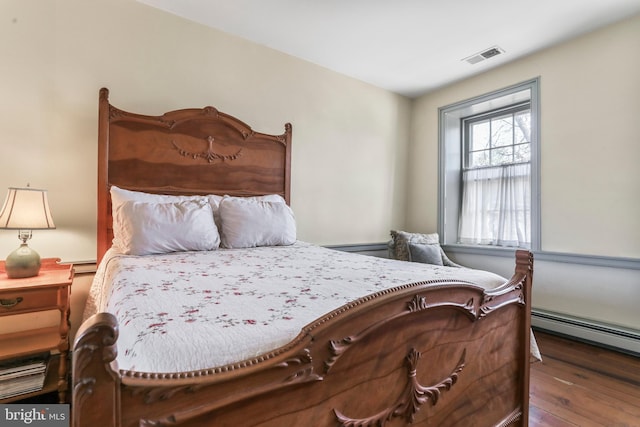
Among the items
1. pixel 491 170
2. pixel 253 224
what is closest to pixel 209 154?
pixel 253 224

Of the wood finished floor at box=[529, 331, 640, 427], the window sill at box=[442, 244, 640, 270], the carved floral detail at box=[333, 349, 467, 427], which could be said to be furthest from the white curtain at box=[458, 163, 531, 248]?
the carved floral detail at box=[333, 349, 467, 427]

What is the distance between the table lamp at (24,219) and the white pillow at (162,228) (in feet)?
1.15

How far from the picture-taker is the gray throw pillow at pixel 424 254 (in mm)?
3053

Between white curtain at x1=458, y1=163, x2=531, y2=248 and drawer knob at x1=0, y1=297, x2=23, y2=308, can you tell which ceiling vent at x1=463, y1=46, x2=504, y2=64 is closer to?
white curtain at x1=458, y1=163, x2=531, y2=248

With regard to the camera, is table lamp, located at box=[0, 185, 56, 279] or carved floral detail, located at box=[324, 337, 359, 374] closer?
carved floral detail, located at box=[324, 337, 359, 374]

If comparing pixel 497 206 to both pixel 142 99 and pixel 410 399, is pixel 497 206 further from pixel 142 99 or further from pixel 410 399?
pixel 142 99

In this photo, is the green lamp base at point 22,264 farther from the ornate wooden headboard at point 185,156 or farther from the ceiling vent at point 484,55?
the ceiling vent at point 484,55

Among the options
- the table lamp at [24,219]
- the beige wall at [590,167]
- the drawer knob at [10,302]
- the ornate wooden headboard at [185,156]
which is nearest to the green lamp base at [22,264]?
the table lamp at [24,219]

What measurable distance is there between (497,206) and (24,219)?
12.3ft

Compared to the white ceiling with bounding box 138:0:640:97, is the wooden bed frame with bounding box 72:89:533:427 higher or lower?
lower

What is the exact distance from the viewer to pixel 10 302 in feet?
4.92

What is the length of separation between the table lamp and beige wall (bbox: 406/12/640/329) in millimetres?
3595

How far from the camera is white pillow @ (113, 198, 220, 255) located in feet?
5.91

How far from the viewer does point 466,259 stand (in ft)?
11.2
